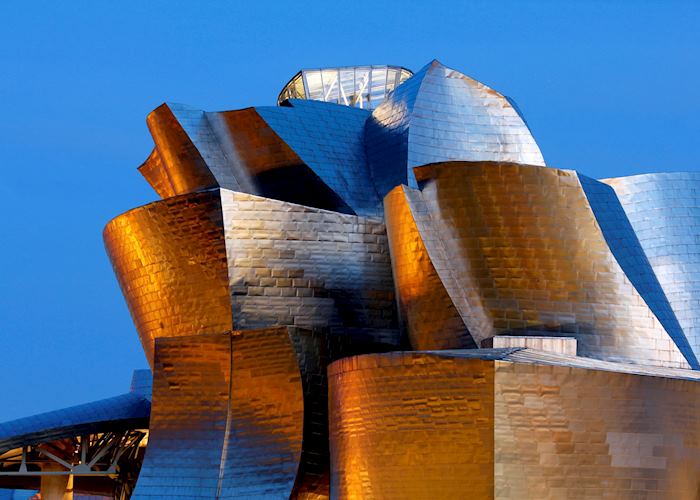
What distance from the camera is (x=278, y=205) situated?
2841 cm

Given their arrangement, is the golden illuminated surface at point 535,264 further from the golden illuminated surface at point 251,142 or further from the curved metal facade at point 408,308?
the golden illuminated surface at point 251,142

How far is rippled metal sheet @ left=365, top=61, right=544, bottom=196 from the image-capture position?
3080 cm

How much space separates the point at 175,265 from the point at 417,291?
5475 mm

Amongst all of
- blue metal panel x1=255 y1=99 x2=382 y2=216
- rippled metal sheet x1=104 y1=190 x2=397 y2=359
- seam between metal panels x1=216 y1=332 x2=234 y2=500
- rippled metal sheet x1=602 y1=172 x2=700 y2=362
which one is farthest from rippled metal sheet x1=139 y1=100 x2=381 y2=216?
rippled metal sheet x1=602 y1=172 x2=700 y2=362

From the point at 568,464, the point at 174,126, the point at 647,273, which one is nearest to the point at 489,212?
the point at 647,273

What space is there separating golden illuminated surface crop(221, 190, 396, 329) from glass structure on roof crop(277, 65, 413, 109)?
546 inches

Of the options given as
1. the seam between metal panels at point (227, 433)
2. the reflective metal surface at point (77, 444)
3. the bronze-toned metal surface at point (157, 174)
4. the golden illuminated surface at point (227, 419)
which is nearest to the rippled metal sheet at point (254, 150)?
the bronze-toned metal surface at point (157, 174)

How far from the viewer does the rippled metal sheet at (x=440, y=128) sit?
30797mm

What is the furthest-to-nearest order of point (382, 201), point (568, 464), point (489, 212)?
point (382, 201)
point (489, 212)
point (568, 464)

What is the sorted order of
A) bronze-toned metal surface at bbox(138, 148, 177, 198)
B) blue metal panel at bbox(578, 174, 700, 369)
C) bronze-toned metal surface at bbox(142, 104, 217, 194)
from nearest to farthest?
blue metal panel at bbox(578, 174, 700, 369) → bronze-toned metal surface at bbox(142, 104, 217, 194) → bronze-toned metal surface at bbox(138, 148, 177, 198)

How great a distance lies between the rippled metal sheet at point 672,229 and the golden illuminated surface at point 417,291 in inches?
211

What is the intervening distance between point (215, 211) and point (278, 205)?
1381 mm

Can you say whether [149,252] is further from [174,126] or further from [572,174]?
[572,174]

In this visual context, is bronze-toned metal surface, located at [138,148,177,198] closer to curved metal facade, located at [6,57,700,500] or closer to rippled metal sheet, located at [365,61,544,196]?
curved metal facade, located at [6,57,700,500]
